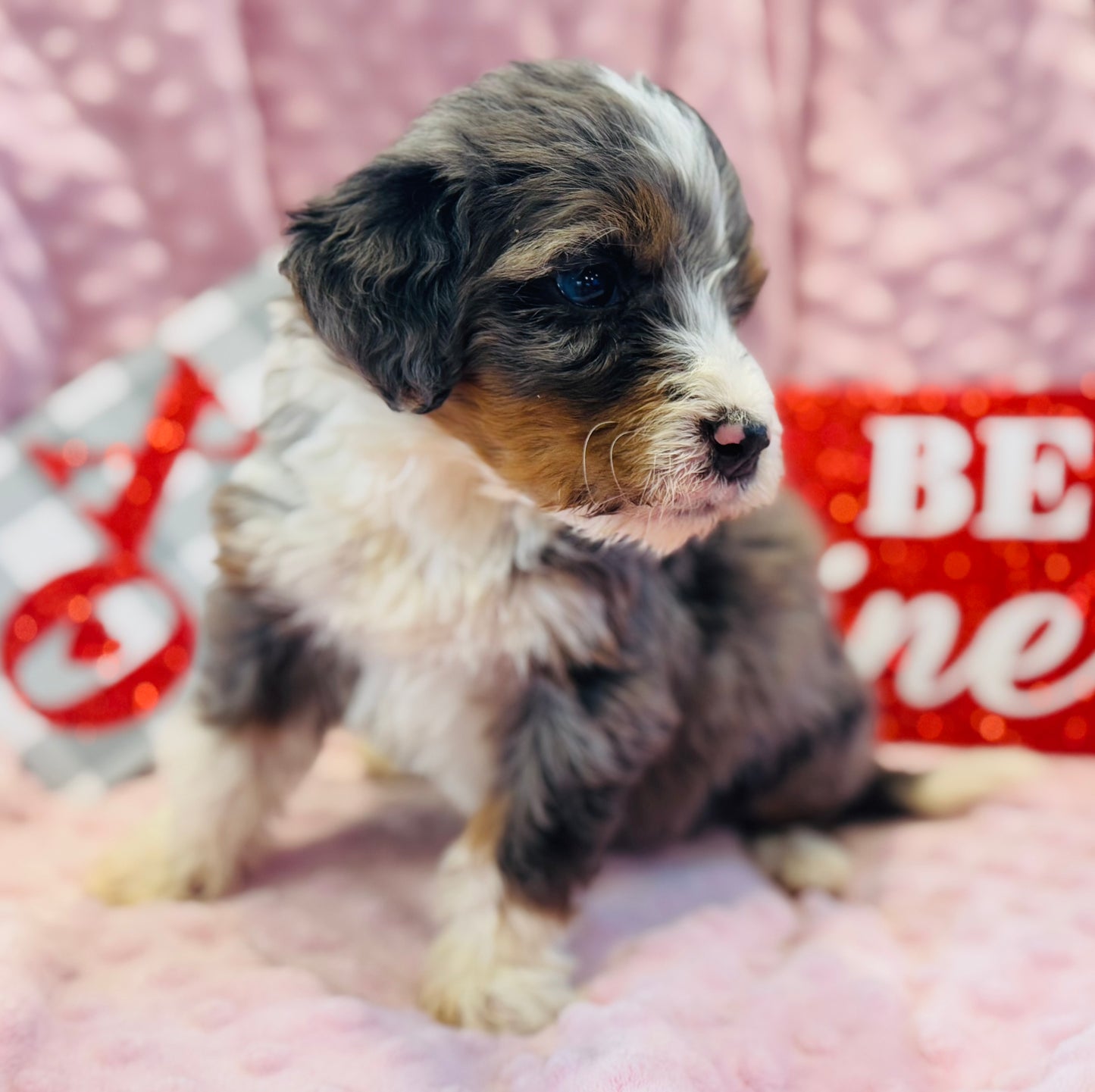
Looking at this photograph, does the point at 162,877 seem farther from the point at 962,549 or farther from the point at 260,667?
the point at 962,549

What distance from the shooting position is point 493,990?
199cm

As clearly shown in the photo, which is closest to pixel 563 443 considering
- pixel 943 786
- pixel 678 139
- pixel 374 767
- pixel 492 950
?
pixel 678 139

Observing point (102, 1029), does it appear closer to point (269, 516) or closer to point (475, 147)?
point (269, 516)

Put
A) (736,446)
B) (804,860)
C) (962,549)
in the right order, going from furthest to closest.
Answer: (962,549), (804,860), (736,446)

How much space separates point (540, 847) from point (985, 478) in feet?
5.42

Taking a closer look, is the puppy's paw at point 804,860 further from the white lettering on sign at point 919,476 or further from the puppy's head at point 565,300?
the puppy's head at point 565,300

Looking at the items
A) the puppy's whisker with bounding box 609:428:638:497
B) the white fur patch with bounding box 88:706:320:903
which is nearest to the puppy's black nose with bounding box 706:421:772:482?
the puppy's whisker with bounding box 609:428:638:497

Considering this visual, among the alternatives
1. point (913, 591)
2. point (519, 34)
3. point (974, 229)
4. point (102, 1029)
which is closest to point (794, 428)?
point (913, 591)

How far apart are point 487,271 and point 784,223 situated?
5.98 ft

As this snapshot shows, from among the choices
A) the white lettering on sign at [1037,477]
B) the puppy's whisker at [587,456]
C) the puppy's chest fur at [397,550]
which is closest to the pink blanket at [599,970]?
the puppy's chest fur at [397,550]

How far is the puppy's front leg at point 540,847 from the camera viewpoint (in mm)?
Result: 2020

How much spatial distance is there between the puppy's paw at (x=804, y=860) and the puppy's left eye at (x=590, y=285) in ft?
4.59

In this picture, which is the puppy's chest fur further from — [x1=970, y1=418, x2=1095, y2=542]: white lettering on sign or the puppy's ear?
[x1=970, y1=418, x2=1095, y2=542]: white lettering on sign

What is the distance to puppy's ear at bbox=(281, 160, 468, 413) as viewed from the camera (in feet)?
5.59
